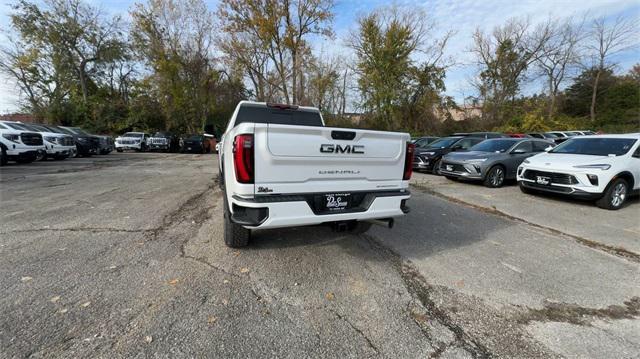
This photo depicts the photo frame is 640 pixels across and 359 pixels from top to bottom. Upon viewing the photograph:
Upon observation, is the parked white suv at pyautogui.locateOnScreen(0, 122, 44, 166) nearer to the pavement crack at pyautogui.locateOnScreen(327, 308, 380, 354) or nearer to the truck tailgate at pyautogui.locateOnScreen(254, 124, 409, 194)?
the truck tailgate at pyautogui.locateOnScreen(254, 124, 409, 194)

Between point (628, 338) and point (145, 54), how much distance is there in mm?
35036

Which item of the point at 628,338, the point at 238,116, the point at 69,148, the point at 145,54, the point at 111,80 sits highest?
the point at 145,54

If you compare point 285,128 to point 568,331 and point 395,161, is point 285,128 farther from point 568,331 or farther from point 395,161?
point 568,331

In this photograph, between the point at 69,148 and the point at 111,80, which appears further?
the point at 111,80

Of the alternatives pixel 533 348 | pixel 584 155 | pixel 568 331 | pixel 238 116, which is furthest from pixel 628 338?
pixel 584 155

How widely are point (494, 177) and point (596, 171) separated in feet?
8.98

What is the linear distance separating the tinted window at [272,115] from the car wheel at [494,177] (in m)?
6.23

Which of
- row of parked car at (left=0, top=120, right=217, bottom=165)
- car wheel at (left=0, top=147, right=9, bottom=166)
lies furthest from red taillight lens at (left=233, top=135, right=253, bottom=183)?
car wheel at (left=0, top=147, right=9, bottom=166)

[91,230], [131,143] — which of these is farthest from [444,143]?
[131,143]

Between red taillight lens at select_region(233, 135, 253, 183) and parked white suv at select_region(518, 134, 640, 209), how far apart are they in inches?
279

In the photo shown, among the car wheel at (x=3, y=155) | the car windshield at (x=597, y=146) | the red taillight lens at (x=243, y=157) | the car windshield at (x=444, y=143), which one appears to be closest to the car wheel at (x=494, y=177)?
the car windshield at (x=597, y=146)

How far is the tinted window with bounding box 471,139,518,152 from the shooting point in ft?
30.6

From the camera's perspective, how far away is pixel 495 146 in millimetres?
9477

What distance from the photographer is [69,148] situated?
1406 centimetres
